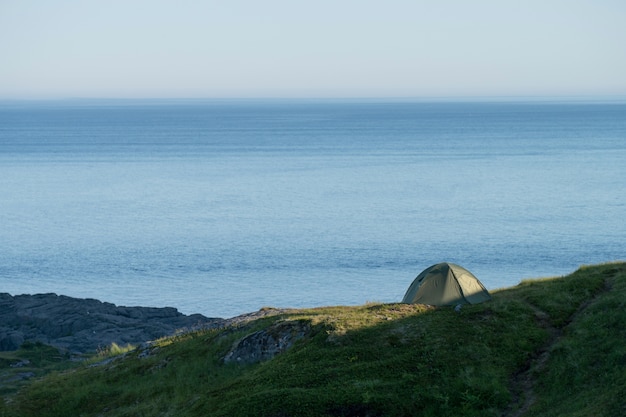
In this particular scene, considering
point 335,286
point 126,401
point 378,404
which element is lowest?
point 335,286

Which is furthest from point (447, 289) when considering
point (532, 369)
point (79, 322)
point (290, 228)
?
point (290, 228)

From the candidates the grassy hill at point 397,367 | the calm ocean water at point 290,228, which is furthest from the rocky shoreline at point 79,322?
the grassy hill at point 397,367

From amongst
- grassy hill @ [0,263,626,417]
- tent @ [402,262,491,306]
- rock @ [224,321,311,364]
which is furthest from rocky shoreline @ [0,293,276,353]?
tent @ [402,262,491,306]

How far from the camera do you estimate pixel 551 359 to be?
1002 inches

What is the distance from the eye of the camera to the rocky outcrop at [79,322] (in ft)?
168

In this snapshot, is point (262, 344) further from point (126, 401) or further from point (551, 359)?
point (551, 359)

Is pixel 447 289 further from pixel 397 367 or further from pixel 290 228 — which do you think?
pixel 290 228

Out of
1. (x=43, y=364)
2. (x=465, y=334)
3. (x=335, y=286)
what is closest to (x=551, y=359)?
(x=465, y=334)

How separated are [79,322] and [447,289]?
104 ft

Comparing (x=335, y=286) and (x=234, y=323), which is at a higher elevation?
(x=234, y=323)

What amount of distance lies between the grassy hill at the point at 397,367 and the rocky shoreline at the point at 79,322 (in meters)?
18.5

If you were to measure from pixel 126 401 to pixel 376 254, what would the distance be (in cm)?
5370

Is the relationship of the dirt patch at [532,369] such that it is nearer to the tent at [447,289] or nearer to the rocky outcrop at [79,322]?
the tent at [447,289]

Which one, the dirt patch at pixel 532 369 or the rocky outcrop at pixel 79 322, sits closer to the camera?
the dirt patch at pixel 532 369
